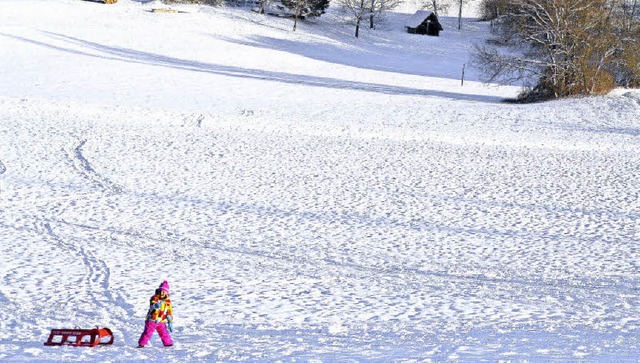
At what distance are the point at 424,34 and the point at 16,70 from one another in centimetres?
4359

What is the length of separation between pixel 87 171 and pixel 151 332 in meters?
14.4

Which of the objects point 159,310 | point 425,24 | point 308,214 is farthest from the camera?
point 425,24

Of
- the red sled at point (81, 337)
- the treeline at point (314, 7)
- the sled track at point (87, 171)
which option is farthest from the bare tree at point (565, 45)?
the red sled at point (81, 337)

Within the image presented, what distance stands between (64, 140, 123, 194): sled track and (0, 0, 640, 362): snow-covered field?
111 mm

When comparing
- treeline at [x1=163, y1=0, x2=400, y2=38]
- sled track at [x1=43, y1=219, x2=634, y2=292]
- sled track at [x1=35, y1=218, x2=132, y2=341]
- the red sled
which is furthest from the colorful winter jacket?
treeline at [x1=163, y1=0, x2=400, y2=38]

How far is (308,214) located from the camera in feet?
68.2

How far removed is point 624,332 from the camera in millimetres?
12805

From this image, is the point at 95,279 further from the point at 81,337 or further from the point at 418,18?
the point at 418,18

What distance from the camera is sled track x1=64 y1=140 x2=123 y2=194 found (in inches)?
890

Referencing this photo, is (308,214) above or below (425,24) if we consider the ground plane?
below

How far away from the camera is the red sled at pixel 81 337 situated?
432 inches

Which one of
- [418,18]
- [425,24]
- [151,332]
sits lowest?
[151,332]

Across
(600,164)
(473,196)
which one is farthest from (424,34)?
(473,196)

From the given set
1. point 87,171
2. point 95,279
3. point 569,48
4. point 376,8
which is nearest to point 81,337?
point 95,279
